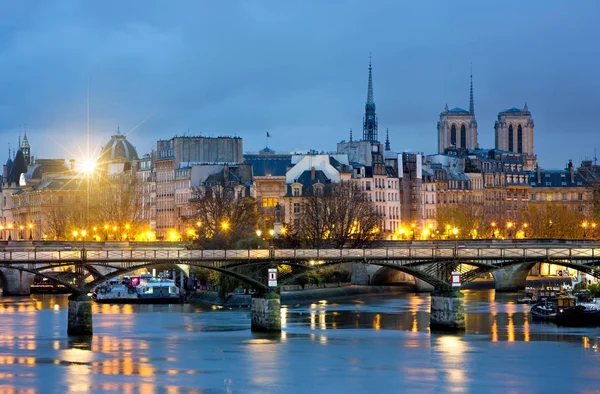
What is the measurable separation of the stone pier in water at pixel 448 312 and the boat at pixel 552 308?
10354mm

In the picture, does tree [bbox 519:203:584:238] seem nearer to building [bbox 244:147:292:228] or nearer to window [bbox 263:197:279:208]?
building [bbox 244:147:292:228]

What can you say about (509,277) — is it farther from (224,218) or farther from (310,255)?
(310,255)

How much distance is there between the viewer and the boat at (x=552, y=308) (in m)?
110

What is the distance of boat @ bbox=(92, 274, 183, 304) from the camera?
454 feet

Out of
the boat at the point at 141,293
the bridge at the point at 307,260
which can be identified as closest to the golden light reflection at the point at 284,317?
the bridge at the point at 307,260

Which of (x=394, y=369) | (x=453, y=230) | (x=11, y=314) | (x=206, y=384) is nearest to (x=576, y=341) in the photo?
(x=394, y=369)

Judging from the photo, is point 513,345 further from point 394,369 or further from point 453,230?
point 453,230

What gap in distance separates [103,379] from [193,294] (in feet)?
197

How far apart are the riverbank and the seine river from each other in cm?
972

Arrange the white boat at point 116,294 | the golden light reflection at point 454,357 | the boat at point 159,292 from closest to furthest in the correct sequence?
the golden light reflection at point 454,357 < the boat at point 159,292 < the white boat at point 116,294

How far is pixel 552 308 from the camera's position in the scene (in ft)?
364

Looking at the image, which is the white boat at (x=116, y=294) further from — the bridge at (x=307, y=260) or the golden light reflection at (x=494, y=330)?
the golden light reflection at (x=494, y=330)

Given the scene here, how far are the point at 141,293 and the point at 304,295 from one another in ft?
44.6

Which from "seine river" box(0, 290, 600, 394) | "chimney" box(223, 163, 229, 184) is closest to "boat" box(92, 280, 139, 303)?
"seine river" box(0, 290, 600, 394)
